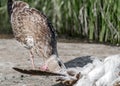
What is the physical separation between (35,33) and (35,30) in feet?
0.14

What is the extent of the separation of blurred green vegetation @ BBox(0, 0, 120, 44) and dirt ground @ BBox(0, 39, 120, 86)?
84cm

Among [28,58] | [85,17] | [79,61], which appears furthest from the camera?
[85,17]

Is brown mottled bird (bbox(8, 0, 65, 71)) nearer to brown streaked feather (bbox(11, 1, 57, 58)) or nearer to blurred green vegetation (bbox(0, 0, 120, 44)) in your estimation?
brown streaked feather (bbox(11, 1, 57, 58))

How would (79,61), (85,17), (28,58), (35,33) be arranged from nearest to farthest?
(35,33)
(79,61)
(28,58)
(85,17)

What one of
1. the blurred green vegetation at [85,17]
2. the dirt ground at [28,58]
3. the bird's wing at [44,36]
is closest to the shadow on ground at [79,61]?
the dirt ground at [28,58]

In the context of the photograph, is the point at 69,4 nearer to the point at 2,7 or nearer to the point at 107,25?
the point at 107,25

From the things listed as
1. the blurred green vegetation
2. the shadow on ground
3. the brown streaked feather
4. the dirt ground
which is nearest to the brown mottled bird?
the brown streaked feather

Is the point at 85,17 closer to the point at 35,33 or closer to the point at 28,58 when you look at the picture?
the point at 28,58

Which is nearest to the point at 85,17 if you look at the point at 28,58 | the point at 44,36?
the point at 28,58

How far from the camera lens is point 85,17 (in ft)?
32.4

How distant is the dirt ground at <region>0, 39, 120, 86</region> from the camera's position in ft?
19.0

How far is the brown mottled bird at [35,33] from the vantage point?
566 cm

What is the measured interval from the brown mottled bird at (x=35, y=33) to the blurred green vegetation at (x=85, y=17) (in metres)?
3.29

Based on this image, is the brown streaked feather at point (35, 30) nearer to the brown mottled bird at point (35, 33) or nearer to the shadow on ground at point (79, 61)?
the brown mottled bird at point (35, 33)
